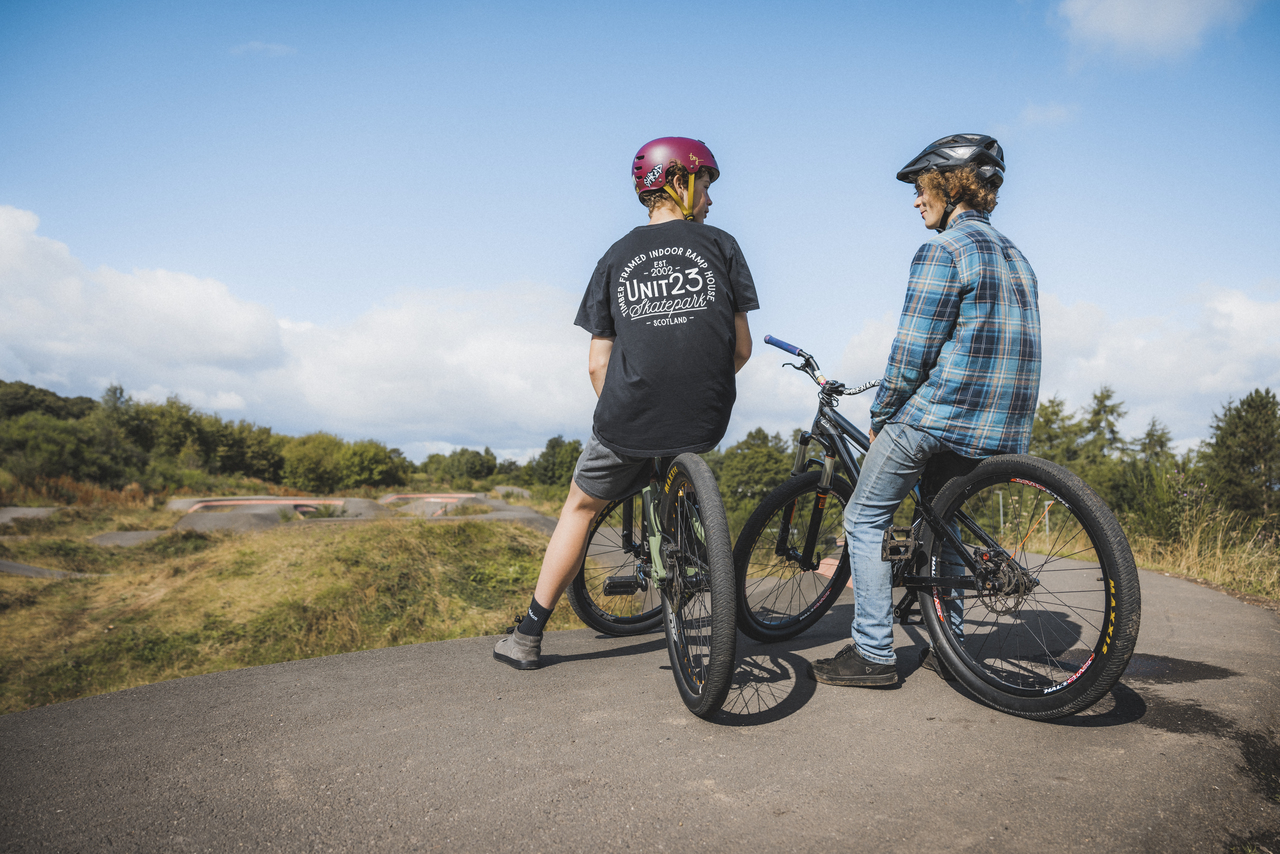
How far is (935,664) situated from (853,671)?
472 mm

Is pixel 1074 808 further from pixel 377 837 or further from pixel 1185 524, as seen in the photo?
pixel 1185 524

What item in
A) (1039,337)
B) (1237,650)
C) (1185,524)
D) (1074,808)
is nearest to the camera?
(1074,808)

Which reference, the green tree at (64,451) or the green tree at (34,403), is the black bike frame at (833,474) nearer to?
the green tree at (64,451)

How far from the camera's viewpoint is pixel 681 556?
2748 millimetres

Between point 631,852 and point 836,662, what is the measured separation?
1.48 m

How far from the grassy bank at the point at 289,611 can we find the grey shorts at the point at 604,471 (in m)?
1.67

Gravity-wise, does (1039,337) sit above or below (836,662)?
above

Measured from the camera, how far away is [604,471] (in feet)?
9.44

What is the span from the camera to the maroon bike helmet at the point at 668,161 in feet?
9.61

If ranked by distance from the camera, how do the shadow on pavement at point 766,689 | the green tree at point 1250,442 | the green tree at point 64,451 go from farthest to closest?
1. the green tree at point 64,451
2. the green tree at point 1250,442
3. the shadow on pavement at point 766,689

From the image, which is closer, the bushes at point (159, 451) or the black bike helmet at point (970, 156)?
the black bike helmet at point (970, 156)

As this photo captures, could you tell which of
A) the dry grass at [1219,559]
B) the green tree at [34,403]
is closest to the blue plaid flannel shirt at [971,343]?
the dry grass at [1219,559]

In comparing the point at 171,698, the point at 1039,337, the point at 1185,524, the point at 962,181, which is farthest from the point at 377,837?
the point at 1185,524

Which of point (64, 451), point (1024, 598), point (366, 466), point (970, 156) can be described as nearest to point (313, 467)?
point (366, 466)
